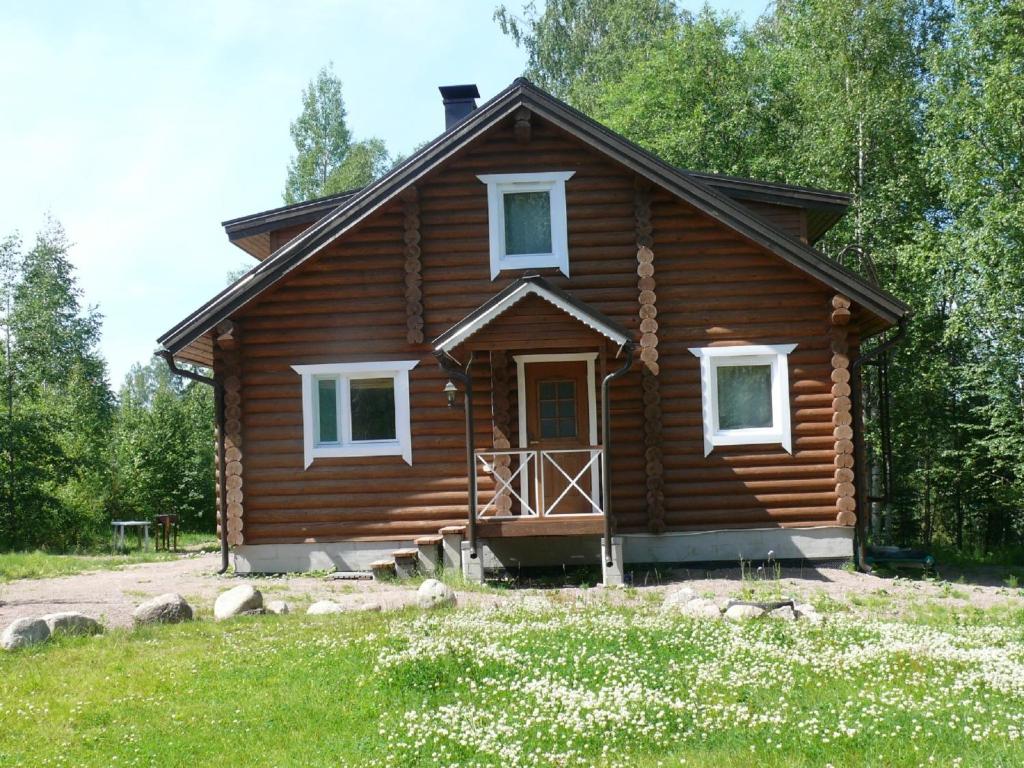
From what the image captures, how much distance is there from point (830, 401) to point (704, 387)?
1932mm

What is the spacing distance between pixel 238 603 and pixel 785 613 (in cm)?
610

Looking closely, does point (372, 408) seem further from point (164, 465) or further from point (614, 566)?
point (164, 465)

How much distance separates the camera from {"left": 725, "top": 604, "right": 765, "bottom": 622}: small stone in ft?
35.8

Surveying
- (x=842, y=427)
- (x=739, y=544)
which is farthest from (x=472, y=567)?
(x=842, y=427)

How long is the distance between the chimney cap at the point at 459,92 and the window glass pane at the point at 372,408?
571cm

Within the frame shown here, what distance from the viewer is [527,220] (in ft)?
55.0

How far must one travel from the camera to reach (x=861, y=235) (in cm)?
2570

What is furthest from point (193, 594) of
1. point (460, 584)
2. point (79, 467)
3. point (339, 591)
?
point (79, 467)

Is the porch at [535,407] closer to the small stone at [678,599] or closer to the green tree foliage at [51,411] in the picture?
the small stone at [678,599]

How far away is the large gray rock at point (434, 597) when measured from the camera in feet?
39.7

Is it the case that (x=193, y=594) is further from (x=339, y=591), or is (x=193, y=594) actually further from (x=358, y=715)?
(x=358, y=715)

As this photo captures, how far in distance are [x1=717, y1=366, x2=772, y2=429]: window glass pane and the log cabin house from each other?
3 cm

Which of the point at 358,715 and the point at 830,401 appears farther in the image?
the point at 830,401

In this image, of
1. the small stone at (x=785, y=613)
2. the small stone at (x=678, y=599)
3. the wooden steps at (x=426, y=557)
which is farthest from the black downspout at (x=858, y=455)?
the wooden steps at (x=426, y=557)
